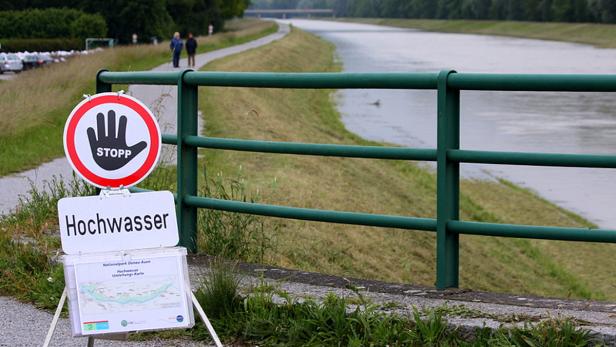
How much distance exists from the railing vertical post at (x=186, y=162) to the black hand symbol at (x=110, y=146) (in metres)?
1.93

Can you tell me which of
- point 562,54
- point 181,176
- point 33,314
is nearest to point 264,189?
point 181,176

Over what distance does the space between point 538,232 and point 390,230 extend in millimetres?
9866

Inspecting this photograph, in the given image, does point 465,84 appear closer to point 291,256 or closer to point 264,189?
point 291,256

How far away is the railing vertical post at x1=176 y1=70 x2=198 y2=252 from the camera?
7906mm

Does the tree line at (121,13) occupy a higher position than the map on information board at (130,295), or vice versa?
the tree line at (121,13)

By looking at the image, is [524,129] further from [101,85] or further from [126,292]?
[126,292]

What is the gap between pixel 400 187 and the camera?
21.2m

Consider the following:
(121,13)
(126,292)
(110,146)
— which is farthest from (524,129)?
(121,13)

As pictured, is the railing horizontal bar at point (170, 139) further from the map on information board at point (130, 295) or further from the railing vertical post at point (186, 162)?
the map on information board at point (130, 295)

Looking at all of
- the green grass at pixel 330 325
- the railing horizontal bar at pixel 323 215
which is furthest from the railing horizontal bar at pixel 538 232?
the green grass at pixel 330 325

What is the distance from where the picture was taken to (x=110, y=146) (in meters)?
5.91

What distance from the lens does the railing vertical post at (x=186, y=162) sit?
25.9 ft

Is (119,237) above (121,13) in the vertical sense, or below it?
below

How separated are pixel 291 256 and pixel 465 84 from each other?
6.19 m
